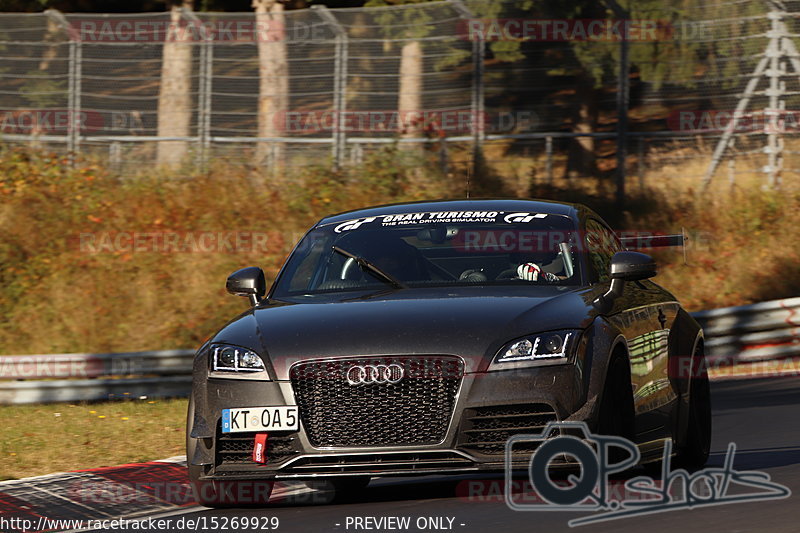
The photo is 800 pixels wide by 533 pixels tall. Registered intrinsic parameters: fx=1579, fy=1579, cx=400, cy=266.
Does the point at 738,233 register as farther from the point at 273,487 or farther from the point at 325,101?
the point at 273,487

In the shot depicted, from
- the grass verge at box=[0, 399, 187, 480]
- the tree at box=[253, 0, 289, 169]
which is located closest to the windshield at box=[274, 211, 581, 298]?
the grass verge at box=[0, 399, 187, 480]

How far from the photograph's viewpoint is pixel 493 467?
7.19m

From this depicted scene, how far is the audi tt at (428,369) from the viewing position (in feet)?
23.6

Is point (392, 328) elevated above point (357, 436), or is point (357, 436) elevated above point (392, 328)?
point (392, 328)

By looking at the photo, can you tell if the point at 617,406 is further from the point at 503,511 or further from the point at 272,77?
the point at 272,77

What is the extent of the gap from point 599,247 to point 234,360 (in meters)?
2.54

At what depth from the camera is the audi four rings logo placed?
7.23 metres

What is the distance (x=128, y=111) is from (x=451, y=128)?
4715mm

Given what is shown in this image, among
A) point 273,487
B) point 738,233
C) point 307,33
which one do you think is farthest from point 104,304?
point 273,487

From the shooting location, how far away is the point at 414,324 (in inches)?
292

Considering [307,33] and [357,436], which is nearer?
[357,436]

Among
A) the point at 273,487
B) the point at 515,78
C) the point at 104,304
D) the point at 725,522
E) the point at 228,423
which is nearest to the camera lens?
the point at 725,522

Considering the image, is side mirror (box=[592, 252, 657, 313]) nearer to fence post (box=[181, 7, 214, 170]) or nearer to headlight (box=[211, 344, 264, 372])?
headlight (box=[211, 344, 264, 372])

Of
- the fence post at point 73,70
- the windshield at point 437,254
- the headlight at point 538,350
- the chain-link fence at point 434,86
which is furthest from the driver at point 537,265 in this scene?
the fence post at point 73,70
